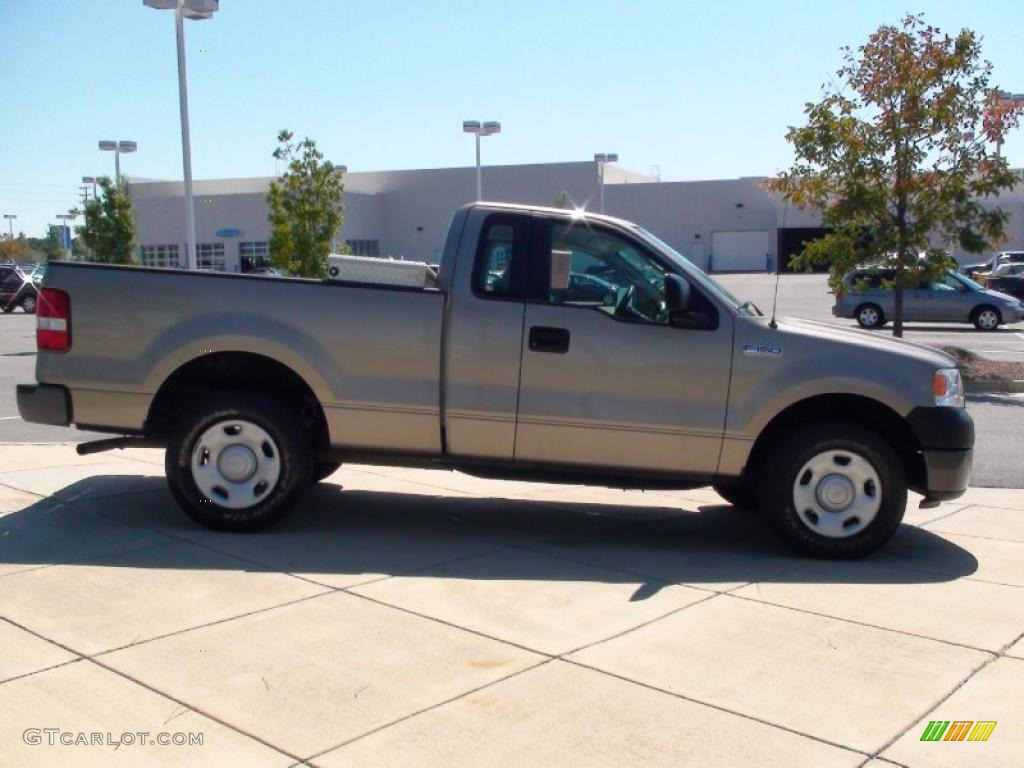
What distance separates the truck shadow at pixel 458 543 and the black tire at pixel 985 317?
2234 cm

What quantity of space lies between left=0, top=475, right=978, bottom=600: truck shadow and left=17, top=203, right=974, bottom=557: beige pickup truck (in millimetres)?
319

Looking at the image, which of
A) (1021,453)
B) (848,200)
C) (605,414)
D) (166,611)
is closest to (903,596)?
(605,414)

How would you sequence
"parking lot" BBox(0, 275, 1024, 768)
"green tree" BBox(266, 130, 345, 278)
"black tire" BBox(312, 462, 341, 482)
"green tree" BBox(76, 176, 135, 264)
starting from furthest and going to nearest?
"green tree" BBox(76, 176, 135, 264)
"green tree" BBox(266, 130, 345, 278)
"black tire" BBox(312, 462, 341, 482)
"parking lot" BBox(0, 275, 1024, 768)

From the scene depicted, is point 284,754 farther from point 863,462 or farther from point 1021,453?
point 1021,453

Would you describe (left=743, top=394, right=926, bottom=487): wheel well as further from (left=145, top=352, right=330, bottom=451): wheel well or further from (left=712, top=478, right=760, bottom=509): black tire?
(left=145, top=352, right=330, bottom=451): wheel well

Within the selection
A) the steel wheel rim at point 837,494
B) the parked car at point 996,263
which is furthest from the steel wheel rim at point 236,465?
the parked car at point 996,263

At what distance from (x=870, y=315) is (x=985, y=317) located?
2873 millimetres

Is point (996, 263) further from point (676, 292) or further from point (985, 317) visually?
point (676, 292)

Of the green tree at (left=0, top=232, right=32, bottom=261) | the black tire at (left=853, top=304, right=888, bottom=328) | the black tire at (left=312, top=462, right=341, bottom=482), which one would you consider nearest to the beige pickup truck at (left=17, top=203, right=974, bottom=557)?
the black tire at (left=312, top=462, right=341, bottom=482)

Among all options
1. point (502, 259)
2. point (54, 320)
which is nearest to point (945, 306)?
point (502, 259)

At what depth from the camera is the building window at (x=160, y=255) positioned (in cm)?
6400

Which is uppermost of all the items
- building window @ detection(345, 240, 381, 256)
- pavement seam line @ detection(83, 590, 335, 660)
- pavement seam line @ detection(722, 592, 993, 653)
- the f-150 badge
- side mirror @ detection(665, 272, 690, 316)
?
building window @ detection(345, 240, 381, 256)

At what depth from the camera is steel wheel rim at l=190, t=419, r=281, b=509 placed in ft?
21.4

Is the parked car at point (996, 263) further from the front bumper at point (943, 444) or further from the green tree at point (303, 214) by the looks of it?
the front bumper at point (943, 444)
